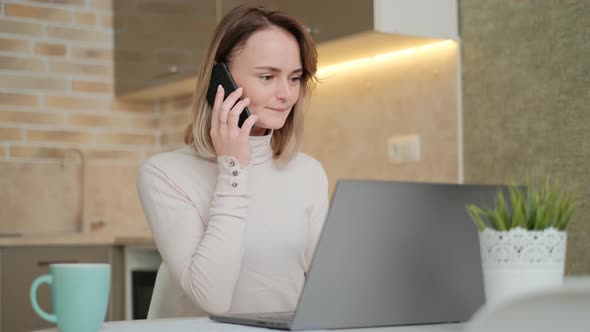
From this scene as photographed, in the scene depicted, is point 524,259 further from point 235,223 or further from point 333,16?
point 333,16

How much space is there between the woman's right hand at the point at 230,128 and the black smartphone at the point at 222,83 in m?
0.03

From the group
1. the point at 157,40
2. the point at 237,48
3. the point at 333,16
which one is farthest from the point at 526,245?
the point at 157,40

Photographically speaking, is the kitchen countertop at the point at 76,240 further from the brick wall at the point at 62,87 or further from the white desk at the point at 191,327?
the white desk at the point at 191,327

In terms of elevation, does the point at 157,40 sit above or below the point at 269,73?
above

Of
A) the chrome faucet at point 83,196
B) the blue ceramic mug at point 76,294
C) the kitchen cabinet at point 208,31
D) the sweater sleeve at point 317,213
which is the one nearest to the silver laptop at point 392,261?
the blue ceramic mug at point 76,294

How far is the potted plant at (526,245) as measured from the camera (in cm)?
107

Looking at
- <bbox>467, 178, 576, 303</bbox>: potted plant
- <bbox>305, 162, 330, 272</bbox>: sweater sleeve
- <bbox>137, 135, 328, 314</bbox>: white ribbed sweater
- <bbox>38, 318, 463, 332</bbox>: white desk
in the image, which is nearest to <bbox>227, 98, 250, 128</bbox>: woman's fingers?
<bbox>137, 135, 328, 314</bbox>: white ribbed sweater

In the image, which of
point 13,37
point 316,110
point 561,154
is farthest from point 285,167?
point 13,37

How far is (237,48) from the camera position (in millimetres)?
1828

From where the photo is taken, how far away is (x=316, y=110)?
3.53m

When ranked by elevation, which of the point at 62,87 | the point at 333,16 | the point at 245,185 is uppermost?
the point at 333,16

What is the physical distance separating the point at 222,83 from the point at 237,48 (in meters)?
0.09

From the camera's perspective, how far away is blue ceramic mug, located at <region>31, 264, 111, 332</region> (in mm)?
1141

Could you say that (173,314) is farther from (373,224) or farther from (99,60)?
(99,60)
